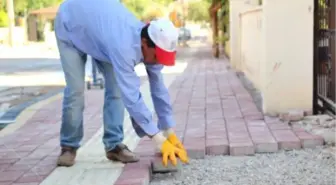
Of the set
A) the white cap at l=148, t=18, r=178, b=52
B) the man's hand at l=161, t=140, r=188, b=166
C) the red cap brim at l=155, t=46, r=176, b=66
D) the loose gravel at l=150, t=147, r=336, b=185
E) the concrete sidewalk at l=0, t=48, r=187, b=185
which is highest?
the white cap at l=148, t=18, r=178, b=52

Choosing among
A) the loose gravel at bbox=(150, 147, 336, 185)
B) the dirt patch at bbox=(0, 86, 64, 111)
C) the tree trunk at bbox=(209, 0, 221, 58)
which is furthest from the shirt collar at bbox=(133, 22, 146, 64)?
the tree trunk at bbox=(209, 0, 221, 58)

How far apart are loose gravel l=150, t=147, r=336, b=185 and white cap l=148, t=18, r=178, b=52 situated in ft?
3.30

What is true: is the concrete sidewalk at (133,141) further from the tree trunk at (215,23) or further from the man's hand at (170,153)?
the tree trunk at (215,23)

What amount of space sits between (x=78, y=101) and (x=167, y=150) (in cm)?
84

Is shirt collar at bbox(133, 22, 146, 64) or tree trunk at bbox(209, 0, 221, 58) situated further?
tree trunk at bbox(209, 0, 221, 58)

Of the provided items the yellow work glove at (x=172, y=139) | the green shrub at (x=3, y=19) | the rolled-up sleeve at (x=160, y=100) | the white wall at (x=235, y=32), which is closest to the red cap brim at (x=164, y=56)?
the rolled-up sleeve at (x=160, y=100)

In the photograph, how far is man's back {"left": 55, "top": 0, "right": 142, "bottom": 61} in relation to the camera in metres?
4.16

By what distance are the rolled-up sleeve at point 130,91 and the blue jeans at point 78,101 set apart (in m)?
0.58

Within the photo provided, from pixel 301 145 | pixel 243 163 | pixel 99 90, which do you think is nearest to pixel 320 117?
pixel 301 145

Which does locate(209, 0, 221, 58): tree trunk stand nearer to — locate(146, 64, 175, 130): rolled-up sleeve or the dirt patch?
the dirt patch

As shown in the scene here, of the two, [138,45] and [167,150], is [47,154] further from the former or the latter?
[138,45]

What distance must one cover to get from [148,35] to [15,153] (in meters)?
1.84

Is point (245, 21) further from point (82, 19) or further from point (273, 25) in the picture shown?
point (82, 19)

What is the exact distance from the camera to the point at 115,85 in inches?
183
